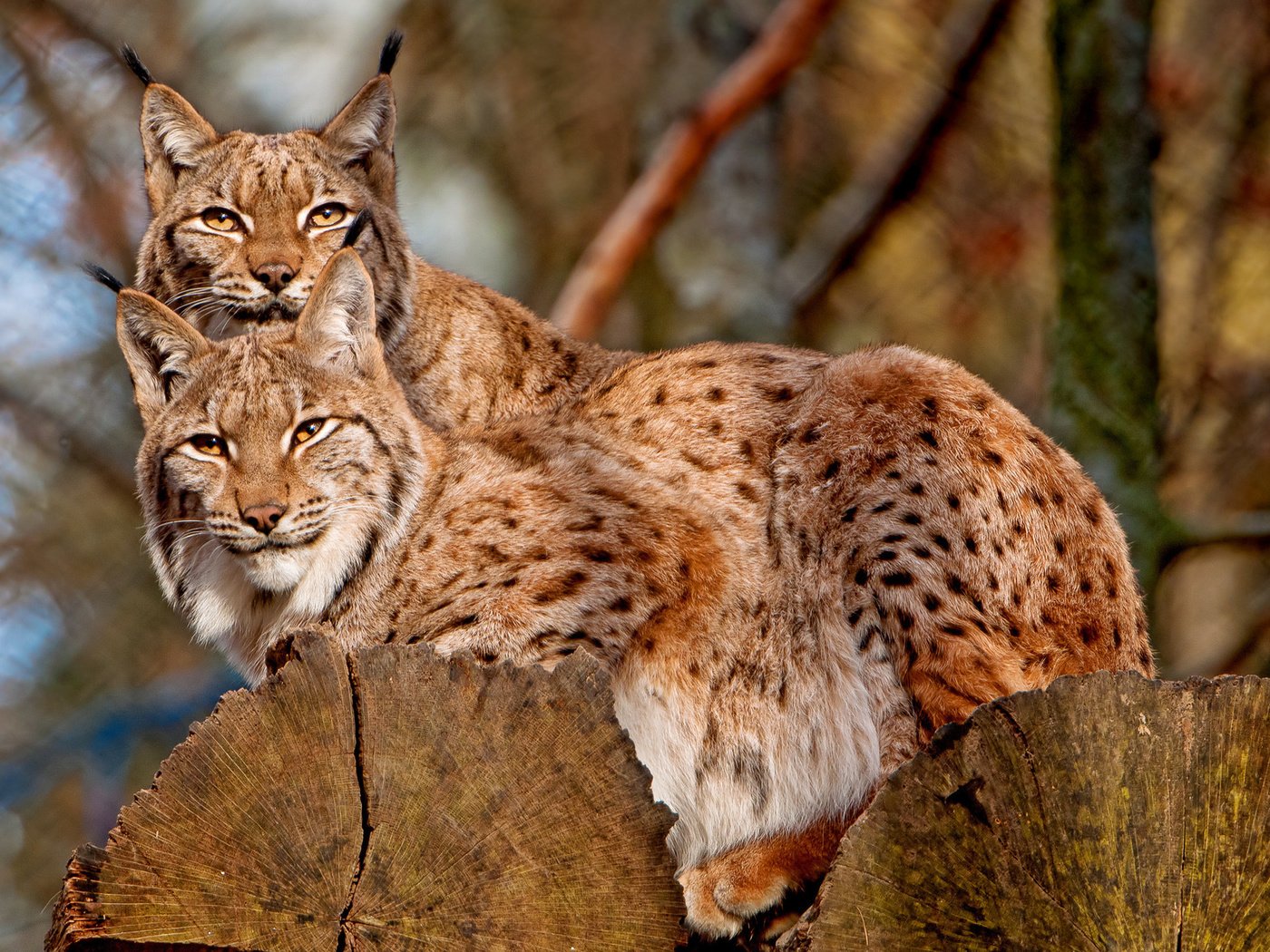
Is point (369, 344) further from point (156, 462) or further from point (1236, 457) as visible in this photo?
point (1236, 457)

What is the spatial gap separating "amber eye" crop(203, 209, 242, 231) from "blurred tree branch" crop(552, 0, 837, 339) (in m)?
3.49

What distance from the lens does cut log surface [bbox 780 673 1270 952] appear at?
7.79ft

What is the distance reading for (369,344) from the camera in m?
4.28

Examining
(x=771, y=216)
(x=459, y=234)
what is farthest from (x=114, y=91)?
(x=771, y=216)

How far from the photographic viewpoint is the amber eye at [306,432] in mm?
3977

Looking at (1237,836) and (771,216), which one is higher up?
(771,216)

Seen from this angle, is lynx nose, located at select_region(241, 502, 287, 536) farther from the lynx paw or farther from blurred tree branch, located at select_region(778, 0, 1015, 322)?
blurred tree branch, located at select_region(778, 0, 1015, 322)


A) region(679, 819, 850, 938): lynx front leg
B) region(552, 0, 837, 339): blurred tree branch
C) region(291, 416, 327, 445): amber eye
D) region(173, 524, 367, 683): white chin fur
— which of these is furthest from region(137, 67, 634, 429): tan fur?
region(552, 0, 837, 339): blurred tree branch

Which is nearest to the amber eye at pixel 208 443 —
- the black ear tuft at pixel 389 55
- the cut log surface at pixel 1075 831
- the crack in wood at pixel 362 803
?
the crack in wood at pixel 362 803

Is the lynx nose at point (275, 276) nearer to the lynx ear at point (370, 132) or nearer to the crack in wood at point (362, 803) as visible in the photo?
the lynx ear at point (370, 132)

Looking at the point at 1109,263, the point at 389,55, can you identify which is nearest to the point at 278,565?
the point at 389,55

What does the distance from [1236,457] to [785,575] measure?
230 inches

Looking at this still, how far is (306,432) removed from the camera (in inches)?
157

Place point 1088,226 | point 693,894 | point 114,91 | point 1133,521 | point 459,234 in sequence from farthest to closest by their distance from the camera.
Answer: point 459,234 → point 114,91 → point 1088,226 → point 1133,521 → point 693,894
